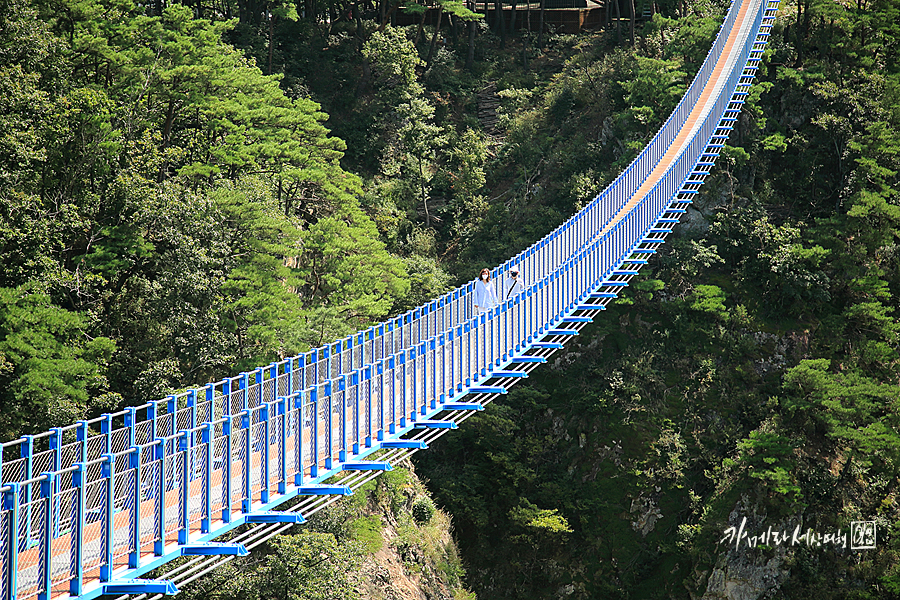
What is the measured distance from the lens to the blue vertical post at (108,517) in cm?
764

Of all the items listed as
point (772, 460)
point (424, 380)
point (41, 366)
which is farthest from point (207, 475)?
point (772, 460)

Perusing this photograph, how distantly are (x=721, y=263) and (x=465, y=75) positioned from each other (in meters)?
12.0

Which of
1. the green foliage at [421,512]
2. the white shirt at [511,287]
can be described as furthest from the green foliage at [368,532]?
the white shirt at [511,287]

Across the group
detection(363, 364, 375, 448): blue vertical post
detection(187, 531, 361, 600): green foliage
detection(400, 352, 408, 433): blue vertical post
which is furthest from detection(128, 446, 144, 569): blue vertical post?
detection(187, 531, 361, 600): green foliage

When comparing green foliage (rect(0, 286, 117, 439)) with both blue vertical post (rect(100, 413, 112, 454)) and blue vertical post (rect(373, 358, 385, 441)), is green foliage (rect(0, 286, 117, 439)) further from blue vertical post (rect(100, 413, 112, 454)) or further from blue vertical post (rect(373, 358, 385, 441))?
blue vertical post (rect(100, 413, 112, 454))

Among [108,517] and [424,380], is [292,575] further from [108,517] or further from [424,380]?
[108,517]

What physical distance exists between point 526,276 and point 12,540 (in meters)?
8.70

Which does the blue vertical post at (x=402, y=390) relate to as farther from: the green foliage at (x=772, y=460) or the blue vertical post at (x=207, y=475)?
the green foliage at (x=772, y=460)

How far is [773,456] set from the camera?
64.2 ft

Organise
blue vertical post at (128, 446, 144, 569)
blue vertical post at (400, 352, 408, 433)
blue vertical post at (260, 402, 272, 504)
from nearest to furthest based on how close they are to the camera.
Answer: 1. blue vertical post at (128, 446, 144, 569)
2. blue vertical post at (260, 402, 272, 504)
3. blue vertical post at (400, 352, 408, 433)

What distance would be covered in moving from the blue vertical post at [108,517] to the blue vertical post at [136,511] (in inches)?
6.2

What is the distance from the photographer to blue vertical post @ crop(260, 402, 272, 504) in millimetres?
Result: 9039

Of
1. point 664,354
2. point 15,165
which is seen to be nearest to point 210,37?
point 15,165

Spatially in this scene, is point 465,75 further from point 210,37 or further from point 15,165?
point 15,165
